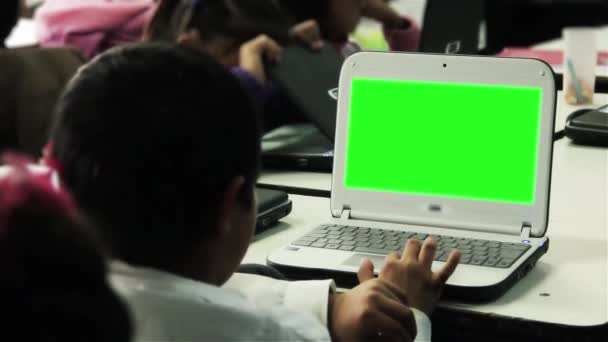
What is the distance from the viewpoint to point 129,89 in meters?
0.86

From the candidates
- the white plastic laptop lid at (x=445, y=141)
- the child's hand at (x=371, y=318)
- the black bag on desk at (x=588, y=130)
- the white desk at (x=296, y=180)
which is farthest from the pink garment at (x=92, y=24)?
the child's hand at (x=371, y=318)

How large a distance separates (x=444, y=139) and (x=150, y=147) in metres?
0.62

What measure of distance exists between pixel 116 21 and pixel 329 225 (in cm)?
168

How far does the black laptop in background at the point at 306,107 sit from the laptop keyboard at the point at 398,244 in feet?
1.48

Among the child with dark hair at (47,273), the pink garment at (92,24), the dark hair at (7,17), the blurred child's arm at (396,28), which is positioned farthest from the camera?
the blurred child's arm at (396,28)

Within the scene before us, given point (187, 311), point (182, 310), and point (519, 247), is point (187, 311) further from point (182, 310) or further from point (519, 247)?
point (519, 247)

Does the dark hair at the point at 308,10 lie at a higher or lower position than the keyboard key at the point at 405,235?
higher

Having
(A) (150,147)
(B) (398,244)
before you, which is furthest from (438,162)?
(A) (150,147)

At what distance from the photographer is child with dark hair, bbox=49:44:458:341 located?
0.84 metres

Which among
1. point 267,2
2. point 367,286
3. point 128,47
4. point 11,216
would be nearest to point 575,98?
point 267,2

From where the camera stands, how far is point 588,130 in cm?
186

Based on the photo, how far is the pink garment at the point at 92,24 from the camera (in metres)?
2.85

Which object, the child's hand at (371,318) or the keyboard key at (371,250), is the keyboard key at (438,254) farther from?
the child's hand at (371,318)

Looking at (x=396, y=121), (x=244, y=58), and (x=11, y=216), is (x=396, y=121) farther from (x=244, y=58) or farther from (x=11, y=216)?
(x=11, y=216)
